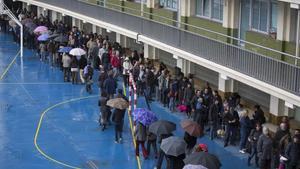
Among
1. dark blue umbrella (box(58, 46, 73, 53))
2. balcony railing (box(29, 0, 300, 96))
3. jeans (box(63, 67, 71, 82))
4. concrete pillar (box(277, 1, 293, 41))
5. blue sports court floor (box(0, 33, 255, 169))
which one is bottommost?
blue sports court floor (box(0, 33, 255, 169))

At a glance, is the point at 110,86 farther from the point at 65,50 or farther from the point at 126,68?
the point at 65,50

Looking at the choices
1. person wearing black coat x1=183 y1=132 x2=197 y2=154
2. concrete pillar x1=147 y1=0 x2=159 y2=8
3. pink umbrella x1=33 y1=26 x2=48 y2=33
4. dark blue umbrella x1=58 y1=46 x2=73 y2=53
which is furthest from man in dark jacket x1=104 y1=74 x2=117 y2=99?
pink umbrella x1=33 y1=26 x2=48 y2=33

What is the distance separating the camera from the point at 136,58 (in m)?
36.1

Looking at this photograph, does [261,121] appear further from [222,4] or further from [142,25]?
[142,25]

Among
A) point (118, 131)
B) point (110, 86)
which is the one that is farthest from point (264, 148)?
point (110, 86)

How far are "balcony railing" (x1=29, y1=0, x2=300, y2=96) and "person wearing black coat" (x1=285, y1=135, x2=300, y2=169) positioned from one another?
5.01 feet

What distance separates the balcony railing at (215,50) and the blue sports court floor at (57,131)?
325 centimetres

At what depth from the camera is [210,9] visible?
3228 centimetres

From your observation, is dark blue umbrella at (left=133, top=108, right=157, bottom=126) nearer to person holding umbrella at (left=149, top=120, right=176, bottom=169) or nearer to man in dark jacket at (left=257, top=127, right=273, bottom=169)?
person holding umbrella at (left=149, top=120, right=176, bottom=169)

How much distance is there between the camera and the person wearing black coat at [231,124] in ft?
79.6

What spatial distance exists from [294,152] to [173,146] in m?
3.85

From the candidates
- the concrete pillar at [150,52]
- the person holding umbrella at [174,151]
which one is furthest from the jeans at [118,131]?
the concrete pillar at [150,52]

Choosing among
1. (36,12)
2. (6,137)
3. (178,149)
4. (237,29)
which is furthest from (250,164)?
(36,12)

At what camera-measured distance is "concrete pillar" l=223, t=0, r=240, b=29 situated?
1139 inches
